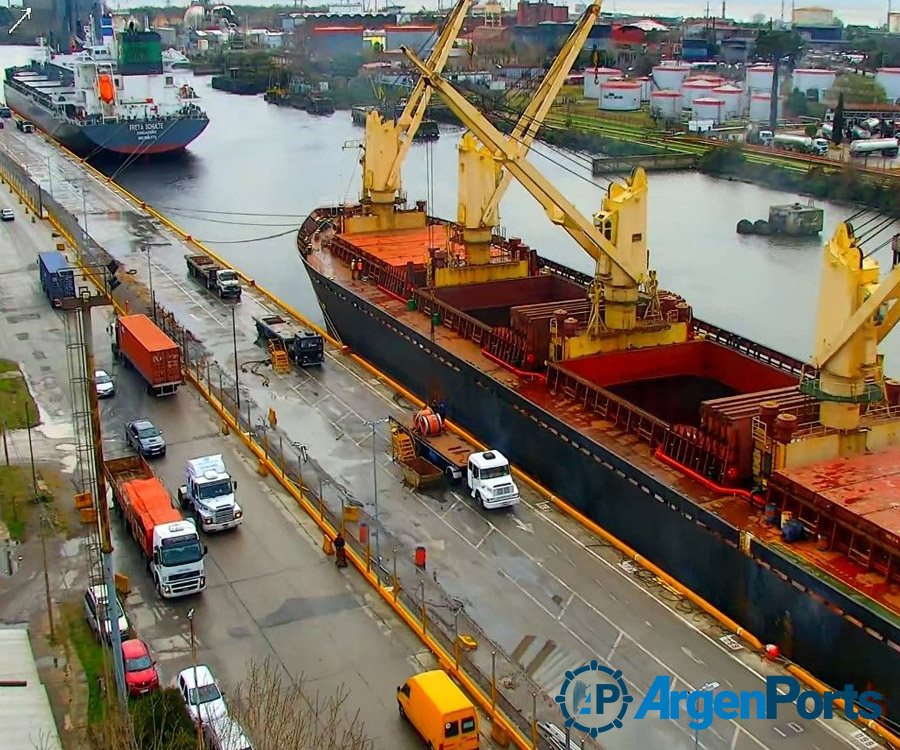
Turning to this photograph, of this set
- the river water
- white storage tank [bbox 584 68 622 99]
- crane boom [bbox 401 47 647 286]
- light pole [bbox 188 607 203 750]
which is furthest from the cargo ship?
light pole [bbox 188 607 203 750]

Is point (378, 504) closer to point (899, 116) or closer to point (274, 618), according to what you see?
point (274, 618)

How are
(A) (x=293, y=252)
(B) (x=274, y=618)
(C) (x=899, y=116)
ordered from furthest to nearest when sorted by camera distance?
(C) (x=899, y=116)
(A) (x=293, y=252)
(B) (x=274, y=618)

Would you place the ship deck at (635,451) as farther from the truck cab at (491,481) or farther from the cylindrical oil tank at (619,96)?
the cylindrical oil tank at (619,96)

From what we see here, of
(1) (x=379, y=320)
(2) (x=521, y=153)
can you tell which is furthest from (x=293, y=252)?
(2) (x=521, y=153)

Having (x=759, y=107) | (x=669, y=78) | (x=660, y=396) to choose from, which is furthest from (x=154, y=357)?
(x=669, y=78)

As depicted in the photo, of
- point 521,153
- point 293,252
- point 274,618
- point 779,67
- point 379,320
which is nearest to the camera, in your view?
point 274,618

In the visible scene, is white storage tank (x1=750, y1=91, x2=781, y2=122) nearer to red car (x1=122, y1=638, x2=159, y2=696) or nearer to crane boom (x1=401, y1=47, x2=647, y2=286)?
crane boom (x1=401, y1=47, x2=647, y2=286)

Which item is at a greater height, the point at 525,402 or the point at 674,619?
the point at 525,402

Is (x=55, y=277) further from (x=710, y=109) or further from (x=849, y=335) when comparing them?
(x=710, y=109)
